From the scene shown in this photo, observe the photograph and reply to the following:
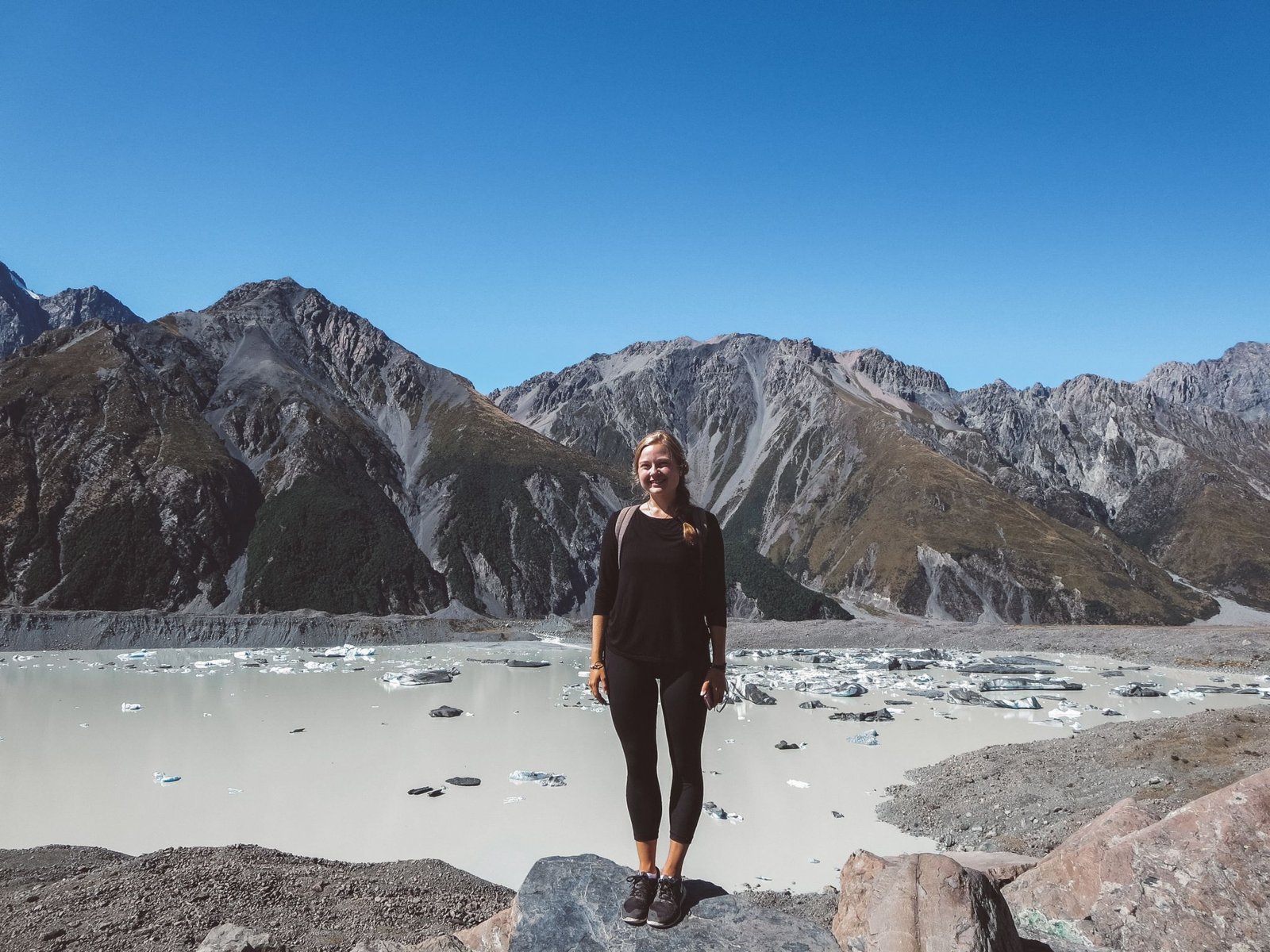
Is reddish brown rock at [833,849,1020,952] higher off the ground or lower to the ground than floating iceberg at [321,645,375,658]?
higher

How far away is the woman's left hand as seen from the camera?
5.67 m

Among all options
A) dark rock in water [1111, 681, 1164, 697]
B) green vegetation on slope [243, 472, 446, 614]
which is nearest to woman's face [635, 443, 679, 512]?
dark rock in water [1111, 681, 1164, 697]

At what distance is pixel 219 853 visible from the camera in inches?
470

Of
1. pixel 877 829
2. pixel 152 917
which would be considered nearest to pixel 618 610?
pixel 152 917

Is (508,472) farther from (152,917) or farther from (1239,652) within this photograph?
(152,917)

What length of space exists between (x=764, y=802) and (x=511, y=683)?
2740 cm

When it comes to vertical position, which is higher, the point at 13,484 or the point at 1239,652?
the point at 13,484

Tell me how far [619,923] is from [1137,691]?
45891mm

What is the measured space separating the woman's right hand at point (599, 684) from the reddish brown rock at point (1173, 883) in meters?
4.48

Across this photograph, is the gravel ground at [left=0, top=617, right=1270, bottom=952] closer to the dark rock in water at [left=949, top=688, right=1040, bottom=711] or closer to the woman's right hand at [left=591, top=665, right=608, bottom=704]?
the woman's right hand at [left=591, top=665, right=608, bottom=704]

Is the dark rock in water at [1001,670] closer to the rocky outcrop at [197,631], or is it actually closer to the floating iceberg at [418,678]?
the floating iceberg at [418,678]

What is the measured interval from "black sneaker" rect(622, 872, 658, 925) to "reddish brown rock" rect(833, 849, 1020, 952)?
133 cm

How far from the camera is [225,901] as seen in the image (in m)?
9.40

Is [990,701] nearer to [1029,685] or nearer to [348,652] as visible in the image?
[1029,685]
